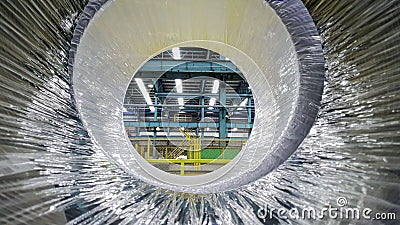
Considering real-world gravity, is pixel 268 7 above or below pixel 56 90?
above

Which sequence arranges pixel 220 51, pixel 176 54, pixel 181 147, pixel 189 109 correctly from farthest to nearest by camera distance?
pixel 189 109, pixel 181 147, pixel 176 54, pixel 220 51

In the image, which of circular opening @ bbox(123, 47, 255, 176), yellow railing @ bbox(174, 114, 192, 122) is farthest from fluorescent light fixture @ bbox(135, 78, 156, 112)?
yellow railing @ bbox(174, 114, 192, 122)

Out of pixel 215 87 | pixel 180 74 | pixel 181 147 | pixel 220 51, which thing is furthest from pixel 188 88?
pixel 220 51

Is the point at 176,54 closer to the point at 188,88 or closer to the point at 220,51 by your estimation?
the point at 188,88

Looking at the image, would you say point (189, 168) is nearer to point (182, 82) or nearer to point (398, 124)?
point (182, 82)

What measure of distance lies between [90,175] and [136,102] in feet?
26.9

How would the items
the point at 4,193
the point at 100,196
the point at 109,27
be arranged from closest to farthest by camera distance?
1. the point at 4,193
2. the point at 100,196
3. the point at 109,27

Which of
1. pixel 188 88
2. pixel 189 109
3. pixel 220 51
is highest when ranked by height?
pixel 188 88

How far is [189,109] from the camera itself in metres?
9.34

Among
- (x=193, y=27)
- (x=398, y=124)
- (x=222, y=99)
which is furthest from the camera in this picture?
(x=222, y=99)

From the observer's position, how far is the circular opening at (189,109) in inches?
255

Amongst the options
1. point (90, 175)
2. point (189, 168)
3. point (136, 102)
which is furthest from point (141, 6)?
point (136, 102)

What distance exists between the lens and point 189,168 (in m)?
6.82

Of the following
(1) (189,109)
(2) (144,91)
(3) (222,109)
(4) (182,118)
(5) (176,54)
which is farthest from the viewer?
(4) (182,118)
